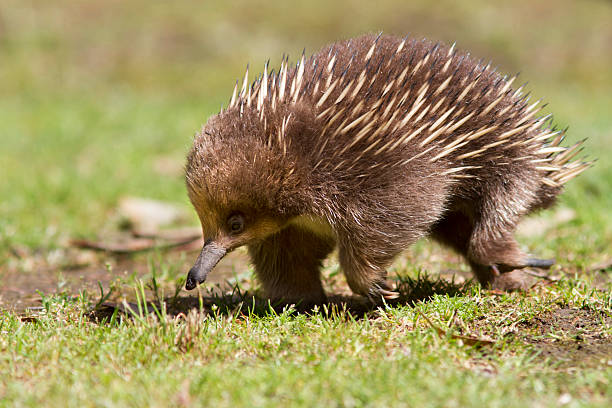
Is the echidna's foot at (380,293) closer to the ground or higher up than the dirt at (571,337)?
closer to the ground

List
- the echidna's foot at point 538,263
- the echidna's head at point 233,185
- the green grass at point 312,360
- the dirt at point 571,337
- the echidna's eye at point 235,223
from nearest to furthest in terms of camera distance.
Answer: the green grass at point 312,360, the dirt at point 571,337, the echidna's head at point 233,185, the echidna's eye at point 235,223, the echidna's foot at point 538,263

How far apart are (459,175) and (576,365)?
42.4 inches

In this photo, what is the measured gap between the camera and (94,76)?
12.4m

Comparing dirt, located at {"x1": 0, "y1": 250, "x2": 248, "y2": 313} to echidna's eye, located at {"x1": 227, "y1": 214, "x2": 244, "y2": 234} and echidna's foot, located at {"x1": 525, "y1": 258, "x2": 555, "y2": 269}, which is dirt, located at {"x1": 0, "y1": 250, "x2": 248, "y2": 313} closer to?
echidna's eye, located at {"x1": 227, "y1": 214, "x2": 244, "y2": 234}

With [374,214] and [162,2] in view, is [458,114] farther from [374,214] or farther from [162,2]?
[162,2]

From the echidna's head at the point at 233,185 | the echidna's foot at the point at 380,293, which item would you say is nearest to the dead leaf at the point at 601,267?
the echidna's foot at the point at 380,293

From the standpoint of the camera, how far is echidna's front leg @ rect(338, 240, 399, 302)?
3.49 metres

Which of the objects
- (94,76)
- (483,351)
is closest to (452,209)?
(483,351)

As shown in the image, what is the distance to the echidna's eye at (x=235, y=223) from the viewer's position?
335 centimetres

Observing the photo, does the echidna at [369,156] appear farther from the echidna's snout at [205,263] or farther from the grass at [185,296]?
the grass at [185,296]

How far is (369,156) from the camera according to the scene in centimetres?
328

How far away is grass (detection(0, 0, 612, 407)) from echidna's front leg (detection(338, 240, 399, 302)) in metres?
0.15

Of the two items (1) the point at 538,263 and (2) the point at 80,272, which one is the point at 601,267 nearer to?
(1) the point at 538,263

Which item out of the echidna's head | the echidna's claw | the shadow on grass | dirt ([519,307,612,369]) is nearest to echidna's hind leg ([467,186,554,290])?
the shadow on grass
